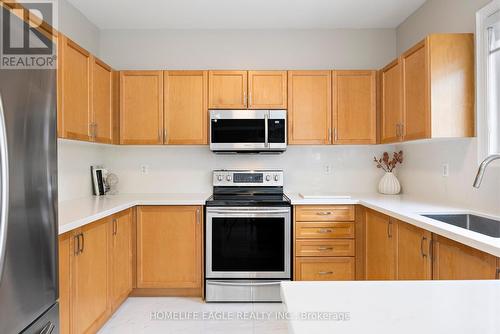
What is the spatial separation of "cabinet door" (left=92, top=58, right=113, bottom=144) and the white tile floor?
1.43 meters

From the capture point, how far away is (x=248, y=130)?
118 inches

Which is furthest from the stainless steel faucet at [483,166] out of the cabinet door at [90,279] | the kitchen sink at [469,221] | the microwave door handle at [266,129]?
the cabinet door at [90,279]

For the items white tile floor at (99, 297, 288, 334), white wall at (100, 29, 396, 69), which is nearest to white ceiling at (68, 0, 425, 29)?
white wall at (100, 29, 396, 69)

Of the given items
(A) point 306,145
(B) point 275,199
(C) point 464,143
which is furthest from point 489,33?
(B) point 275,199

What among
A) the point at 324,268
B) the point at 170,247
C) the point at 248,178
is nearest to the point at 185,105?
the point at 248,178

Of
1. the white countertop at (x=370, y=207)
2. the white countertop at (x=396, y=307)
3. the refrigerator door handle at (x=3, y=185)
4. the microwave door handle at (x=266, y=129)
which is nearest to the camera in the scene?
the white countertop at (x=396, y=307)

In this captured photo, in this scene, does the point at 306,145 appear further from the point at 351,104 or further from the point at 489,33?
the point at 489,33

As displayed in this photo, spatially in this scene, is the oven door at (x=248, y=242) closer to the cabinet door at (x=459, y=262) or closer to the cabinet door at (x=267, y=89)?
the cabinet door at (x=267, y=89)

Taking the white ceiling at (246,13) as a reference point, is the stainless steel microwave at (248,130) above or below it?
below

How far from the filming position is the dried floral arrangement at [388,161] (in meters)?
3.21

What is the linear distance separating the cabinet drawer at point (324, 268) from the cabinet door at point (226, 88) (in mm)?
1552

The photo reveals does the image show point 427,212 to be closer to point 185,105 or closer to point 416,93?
point 416,93

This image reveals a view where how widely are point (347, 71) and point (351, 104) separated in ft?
1.05

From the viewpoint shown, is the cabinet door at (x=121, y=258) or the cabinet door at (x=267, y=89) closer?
the cabinet door at (x=121, y=258)
